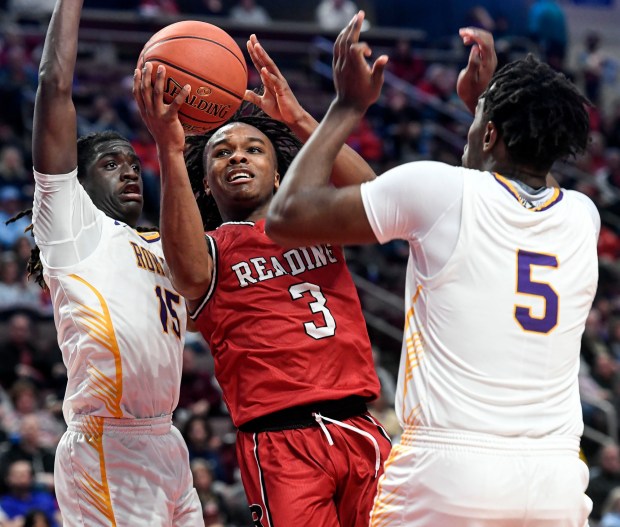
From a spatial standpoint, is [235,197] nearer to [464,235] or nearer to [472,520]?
[464,235]

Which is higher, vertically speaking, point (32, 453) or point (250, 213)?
point (250, 213)

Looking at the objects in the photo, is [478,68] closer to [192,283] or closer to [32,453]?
[192,283]

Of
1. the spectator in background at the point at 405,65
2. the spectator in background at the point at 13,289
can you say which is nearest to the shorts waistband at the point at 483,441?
the spectator in background at the point at 13,289

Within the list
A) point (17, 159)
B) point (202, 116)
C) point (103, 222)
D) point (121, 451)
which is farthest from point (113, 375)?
point (17, 159)

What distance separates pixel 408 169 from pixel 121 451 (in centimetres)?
198

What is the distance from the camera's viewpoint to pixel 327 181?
319cm

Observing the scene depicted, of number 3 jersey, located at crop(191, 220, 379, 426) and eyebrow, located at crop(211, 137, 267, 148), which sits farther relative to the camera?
eyebrow, located at crop(211, 137, 267, 148)

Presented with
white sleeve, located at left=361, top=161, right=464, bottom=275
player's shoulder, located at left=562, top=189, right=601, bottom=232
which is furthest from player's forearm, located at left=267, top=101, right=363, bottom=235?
player's shoulder, located at left=562, top=189, right=601, bottom=232

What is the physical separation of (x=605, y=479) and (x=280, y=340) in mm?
6998

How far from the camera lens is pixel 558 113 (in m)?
3.25

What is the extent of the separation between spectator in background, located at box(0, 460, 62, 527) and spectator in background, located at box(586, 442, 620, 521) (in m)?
5.26

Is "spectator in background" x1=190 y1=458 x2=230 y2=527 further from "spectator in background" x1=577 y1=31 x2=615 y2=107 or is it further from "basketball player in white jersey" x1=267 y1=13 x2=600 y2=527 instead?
"spectator in background" x1=577 y1=31 x2=615 y2=107

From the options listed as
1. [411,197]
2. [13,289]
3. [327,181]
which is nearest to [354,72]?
[327,181]

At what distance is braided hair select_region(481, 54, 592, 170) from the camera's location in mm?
3227
